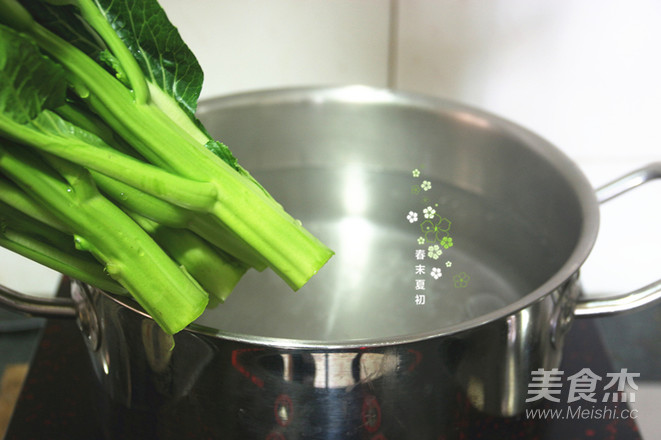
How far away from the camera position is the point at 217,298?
50 centimetres

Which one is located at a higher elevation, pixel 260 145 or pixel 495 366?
pixel 260 145

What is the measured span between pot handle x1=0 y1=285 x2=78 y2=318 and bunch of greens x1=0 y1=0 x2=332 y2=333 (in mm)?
88

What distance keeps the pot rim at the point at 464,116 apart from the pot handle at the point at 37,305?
4.1 inches

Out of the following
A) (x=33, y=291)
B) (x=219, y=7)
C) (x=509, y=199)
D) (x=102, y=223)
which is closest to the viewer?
(x=102, y=223)

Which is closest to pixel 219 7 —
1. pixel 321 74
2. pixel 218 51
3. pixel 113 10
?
pixel 218 51

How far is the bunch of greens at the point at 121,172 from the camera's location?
1.29 feet

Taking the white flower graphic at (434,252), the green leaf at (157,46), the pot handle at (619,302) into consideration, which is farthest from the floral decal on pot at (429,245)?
the green leaf at (157,46)

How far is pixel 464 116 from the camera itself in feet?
2.36

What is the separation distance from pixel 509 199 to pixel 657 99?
0.35 m

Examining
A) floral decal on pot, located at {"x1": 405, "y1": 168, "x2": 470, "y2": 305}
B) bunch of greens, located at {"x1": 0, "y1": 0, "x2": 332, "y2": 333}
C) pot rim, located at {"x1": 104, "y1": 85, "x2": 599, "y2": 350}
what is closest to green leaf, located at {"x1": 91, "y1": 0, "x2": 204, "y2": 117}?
bunch of greens, located at {"x1": 0, "y1": 0, "x2": 332, "y2": 333}

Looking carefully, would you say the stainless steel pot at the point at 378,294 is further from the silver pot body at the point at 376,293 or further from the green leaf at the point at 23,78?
the green leaf at the point at 23,78

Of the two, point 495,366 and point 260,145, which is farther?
point 260,145

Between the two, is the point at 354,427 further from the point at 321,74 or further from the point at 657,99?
the point at 657,99

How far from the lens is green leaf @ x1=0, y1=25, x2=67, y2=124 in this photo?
1.18 feet
